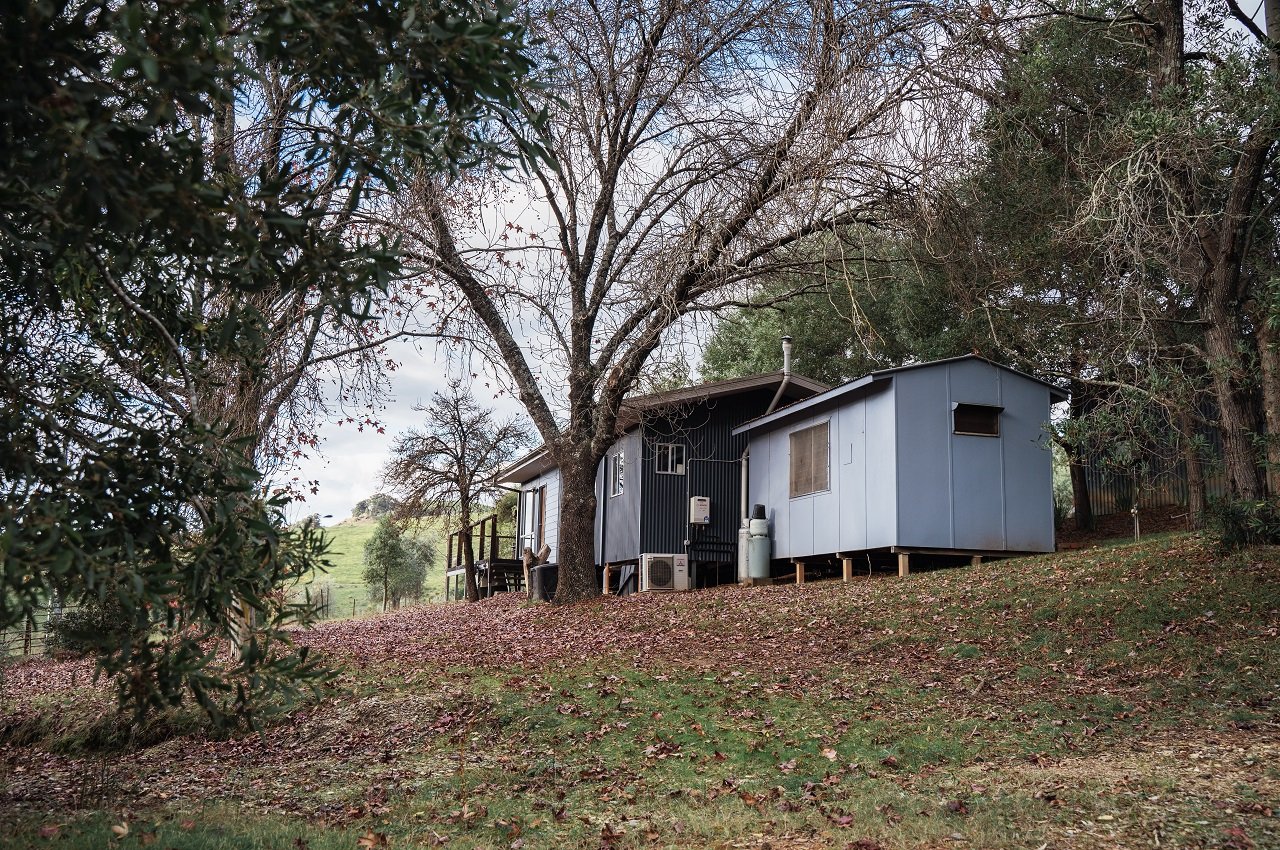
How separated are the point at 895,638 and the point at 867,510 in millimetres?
4890

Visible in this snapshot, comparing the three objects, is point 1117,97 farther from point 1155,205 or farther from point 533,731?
point 533,731

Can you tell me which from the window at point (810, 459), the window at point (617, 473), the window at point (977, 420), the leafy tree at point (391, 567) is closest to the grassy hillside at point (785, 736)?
the window at point (977, 420)

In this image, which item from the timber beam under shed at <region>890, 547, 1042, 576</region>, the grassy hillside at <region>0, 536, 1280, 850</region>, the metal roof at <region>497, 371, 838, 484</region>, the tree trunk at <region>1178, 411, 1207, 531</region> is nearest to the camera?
the grassy hillside at <region>0, 536, 1280, 850</region>

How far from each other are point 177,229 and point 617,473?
19392 mm

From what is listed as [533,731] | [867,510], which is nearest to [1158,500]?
[867,510]

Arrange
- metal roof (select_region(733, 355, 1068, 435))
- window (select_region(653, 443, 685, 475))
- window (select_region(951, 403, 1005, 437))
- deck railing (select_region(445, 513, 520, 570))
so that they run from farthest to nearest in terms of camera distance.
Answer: deck railing (select_region(445, 513, 520, 570))
window (select_region(653, 443, 685, 475))
window (select_region(951, 403, 1005, 437))
metal roof (select_region(733, 355, 1068, 435))

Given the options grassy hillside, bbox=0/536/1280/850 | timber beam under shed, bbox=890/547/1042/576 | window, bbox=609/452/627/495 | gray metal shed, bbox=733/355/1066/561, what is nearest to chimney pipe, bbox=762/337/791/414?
gray metal shed, bbox=733/355/1066/561

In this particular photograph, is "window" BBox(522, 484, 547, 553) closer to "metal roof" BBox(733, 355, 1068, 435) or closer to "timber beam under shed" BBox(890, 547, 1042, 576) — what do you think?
"metal roof" BBox(733, 355, 1068, 435)

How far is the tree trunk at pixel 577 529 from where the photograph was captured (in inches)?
653

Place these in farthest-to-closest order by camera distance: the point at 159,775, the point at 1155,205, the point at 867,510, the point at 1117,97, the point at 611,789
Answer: the point at 867,510, the point at 1117,97, the point at 1155,205, the point at 159,775, the point at 611,789

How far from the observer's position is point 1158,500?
24234 millimetres

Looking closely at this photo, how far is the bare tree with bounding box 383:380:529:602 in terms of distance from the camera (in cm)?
2614

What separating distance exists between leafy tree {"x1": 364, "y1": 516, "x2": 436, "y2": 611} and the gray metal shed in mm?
16223

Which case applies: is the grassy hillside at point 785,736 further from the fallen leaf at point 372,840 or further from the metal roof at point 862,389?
the metal roof at point 862,389
